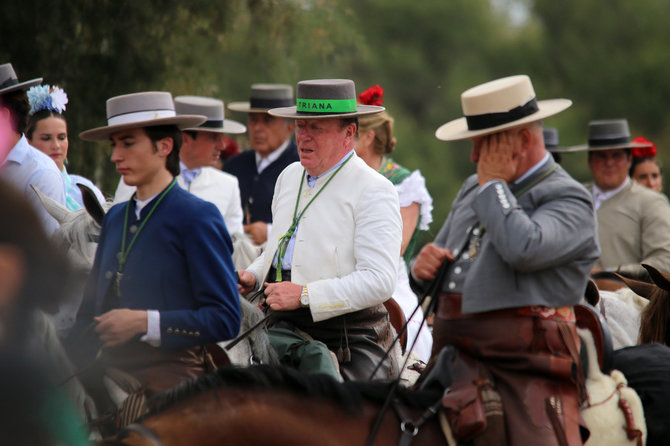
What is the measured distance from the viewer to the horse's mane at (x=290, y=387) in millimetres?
3316

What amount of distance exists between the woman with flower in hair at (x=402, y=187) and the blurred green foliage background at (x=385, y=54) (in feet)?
14.0

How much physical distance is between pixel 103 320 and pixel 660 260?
6.42m

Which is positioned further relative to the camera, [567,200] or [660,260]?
[660,260]

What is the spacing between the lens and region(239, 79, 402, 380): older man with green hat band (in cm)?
434

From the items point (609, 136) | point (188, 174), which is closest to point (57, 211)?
point (188, 174)

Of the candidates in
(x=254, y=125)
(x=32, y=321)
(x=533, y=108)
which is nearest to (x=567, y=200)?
(x=533, y=108)

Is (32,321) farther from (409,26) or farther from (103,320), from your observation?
(409,26)

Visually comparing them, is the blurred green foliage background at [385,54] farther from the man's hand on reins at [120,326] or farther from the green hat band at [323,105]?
the man's hand on reins at [120,326]

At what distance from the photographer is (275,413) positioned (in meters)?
3.37

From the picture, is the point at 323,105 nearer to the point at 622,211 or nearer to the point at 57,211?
the point at 57,211

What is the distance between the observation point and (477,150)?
389 centimetres

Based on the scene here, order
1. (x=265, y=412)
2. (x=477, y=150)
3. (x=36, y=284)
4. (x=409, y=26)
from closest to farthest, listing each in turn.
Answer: (x=36, y=284) → (x=265, y=412) → (x=477, y=150) → (x=409, y=26)

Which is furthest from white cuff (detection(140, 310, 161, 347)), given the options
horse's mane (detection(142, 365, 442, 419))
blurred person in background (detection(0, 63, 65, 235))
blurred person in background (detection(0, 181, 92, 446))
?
blurred person in background (detection(0, 63, 65, 235))

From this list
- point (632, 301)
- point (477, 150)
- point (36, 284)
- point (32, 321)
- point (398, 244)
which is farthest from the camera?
point (632, 301)
